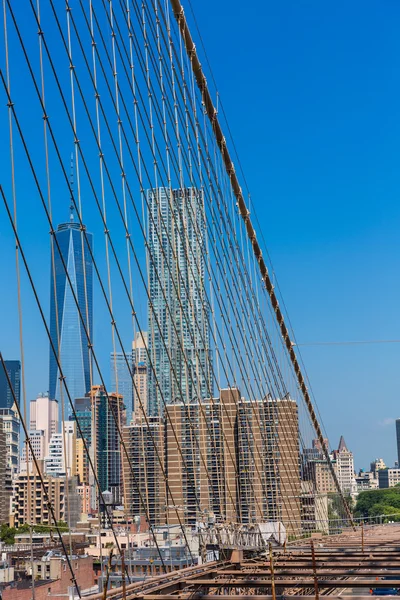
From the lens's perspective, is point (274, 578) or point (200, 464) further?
point (200, 464)

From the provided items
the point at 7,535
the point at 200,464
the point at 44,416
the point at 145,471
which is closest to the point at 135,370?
the point at 200,464

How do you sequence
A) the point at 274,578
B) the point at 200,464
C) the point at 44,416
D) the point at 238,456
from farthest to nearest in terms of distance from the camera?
the point at 44,416, the point at 238,456, the point at 200,464, the point at 274,578

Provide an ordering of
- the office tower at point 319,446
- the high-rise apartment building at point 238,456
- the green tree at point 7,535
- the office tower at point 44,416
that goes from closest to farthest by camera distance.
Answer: the high-rise apartment building at point 238,456, the office tower at point 319,446, the green tree at point 7,535, the office tower at point 44,416

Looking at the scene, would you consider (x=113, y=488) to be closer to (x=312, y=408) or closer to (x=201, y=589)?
(x=312, y=408)

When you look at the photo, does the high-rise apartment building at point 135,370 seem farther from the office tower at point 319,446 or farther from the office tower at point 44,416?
the office tower at point 44,416

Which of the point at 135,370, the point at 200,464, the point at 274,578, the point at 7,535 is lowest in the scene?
the point at 7,535

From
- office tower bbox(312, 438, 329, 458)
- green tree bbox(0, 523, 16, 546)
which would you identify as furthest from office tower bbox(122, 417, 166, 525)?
green tree bbox(0, 523, 16, 546)

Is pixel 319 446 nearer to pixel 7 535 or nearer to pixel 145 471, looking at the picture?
pixel 145 471

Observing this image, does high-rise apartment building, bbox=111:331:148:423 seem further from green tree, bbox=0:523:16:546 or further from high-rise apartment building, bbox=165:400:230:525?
green tree, bbox=0:523:16:546

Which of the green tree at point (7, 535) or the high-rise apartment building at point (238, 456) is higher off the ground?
the high-rise apartment building at point (238, 456)

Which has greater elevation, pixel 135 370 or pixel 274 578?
pixel 135 370

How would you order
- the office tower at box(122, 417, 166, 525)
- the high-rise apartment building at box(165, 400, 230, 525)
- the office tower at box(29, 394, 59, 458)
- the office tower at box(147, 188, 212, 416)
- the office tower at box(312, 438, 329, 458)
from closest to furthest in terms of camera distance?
the office tower at box(122, 417, 166, 525) < the high-rise apartment building at box(165, 400, 230, 525) < the office tower at box(147, 188, 212, 416) < the office tower at box(312, 438, 329, 458) < the office tower at box(29, 394, 59, 458)

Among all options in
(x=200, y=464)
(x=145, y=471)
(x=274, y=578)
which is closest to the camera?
(x=274, y=578)

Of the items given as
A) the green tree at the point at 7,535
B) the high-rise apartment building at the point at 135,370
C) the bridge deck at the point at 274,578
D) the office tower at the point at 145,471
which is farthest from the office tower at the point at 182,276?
the green tree at the point at 7,535
